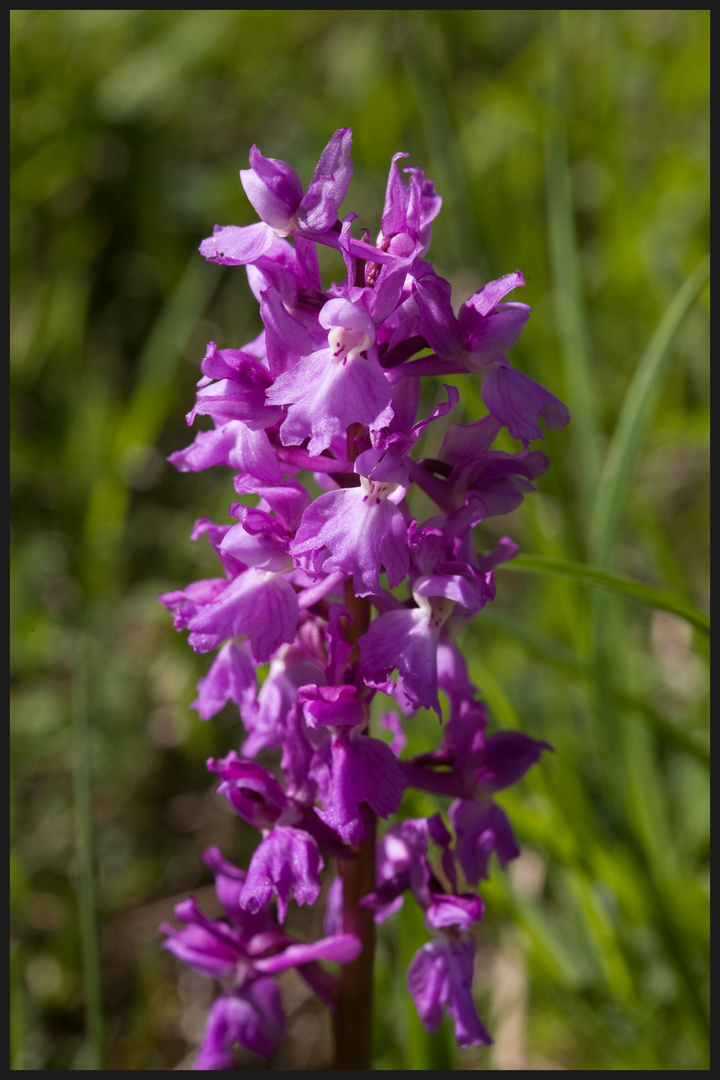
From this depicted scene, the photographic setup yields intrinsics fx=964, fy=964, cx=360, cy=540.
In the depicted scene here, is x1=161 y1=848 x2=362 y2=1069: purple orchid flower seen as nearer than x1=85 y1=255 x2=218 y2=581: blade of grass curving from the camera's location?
Yes

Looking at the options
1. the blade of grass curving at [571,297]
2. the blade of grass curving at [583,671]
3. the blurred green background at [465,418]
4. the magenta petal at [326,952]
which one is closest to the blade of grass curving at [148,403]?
the blurred green background at [465,418]

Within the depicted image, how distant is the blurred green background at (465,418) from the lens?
2125 mm

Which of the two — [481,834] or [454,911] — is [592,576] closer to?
[481,834]

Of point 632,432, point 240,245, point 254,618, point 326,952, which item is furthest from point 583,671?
point 240,245

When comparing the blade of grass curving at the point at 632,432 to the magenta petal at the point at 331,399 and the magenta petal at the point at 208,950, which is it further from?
the magenta petal at the point at 208,950

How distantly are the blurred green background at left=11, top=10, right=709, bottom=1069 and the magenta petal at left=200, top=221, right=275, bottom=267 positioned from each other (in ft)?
2.90

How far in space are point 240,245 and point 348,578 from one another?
1.58ft

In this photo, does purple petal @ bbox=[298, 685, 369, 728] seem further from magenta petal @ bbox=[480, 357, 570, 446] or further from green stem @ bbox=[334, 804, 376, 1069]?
magenta petal @ bbox=[480, 357, 570, 446]

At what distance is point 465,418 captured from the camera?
2.90 meters

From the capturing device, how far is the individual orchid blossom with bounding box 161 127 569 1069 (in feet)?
4.12

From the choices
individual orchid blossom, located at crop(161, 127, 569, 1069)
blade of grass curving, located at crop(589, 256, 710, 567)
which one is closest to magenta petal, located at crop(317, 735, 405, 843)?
individual orchid blossom, located at crop(161, 127, 569, 1069)

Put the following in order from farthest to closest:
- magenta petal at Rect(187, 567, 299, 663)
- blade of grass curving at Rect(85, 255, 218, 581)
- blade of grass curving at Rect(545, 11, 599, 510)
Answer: blade of grass curving at Rect(85, 255, 218, 581) < blade of grass curving at Rect(545, 11, 599, 510) < magenta petal at Rect(187, 567, 299, 663)

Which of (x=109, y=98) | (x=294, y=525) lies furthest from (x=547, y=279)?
(x=294, y=525)

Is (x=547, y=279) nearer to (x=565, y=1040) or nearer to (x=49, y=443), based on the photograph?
(x=49, y=443)
